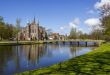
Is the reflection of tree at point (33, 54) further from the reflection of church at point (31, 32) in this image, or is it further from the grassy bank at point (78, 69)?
the reflection of church at point (31, 32)

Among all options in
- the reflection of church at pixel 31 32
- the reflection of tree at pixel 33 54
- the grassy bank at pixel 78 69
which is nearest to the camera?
the grassy bank at pixel 78 69

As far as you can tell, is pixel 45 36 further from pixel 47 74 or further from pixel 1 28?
pixel 47 74

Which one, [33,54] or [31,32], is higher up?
[31,32]

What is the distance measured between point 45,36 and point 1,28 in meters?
78.8

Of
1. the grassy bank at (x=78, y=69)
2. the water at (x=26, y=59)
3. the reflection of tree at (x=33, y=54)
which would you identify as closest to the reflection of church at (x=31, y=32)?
the reflection of tree at (x=33, y=54)

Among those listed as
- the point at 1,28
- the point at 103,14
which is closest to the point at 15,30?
the point at 1,28

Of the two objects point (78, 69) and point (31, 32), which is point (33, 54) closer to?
point (78, 69)

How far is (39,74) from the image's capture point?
19.4 meters

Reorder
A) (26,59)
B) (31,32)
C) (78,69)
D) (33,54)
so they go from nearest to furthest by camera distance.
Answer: (78,69), (26,59), (33,54), (31,32)

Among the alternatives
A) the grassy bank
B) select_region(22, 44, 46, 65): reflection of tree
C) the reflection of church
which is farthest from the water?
the reflection of church

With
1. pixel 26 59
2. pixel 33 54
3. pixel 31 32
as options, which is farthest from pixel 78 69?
pixel 31 32

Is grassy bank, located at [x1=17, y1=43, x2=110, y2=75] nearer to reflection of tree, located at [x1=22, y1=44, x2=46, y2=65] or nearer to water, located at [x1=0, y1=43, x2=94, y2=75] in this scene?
water, located at [x1=0, y1=43, x2=94, y2=75]

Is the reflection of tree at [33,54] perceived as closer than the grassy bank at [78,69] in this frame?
No

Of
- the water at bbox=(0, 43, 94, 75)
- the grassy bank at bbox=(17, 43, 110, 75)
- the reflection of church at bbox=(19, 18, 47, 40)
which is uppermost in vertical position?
the reflection of church at bbox=(19, 18, 47, 40)
